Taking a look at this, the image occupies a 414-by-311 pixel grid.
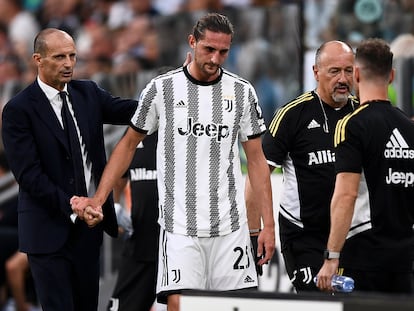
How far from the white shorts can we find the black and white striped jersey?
698 mm

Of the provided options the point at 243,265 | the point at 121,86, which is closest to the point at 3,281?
the point at 121,86

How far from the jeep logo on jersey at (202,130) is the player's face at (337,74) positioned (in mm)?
983

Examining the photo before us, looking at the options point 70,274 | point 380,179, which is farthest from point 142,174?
point 380,179

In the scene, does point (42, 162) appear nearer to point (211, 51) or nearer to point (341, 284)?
point (211, 51)

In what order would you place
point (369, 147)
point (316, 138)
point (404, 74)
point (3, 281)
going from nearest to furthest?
point (369, 147)
point (316, 138)
point (404, 74)
point (3, 281)

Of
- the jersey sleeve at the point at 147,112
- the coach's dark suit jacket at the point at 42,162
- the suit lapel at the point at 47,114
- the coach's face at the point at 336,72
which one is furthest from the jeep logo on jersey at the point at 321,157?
the suit lapel at the point at 47,114

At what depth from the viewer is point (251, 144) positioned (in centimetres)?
730

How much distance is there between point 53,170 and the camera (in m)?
7.34

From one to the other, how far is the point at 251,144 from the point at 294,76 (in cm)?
361

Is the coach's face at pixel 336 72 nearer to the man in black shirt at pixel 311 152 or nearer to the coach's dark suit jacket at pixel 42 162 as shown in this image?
the man in black shirt at pixel 311 152

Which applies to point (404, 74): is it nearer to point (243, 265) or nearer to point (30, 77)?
point (243, 265)

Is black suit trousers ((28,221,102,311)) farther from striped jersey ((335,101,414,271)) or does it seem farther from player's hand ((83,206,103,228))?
striped jersey ((335,101,414,271))

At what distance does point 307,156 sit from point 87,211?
1.54m

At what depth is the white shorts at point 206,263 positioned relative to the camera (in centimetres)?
709
